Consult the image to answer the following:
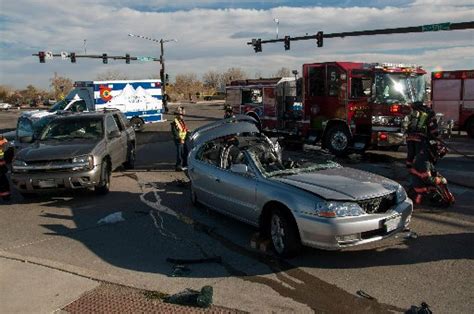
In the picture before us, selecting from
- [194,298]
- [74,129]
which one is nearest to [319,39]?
[74,129]

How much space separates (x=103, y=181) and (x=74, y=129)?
5.58 feet

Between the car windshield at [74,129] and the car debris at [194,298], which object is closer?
the car debris at [194,298]

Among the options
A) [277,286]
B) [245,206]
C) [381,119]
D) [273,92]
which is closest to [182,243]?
[245,206]

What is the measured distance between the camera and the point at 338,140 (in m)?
14.9

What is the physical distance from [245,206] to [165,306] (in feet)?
7.36

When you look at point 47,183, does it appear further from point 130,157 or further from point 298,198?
point 298,198

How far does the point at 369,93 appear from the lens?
14234 mm

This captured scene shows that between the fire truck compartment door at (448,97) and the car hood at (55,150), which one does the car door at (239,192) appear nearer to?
the car hood at (55,150)

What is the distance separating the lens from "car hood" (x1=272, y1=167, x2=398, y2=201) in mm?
5641

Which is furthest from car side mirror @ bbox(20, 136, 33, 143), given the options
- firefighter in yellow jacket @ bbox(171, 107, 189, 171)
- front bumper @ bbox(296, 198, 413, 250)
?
front bumper @ bbox(296, 198, 413, 250)

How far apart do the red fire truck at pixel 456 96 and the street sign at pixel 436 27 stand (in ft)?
8.97

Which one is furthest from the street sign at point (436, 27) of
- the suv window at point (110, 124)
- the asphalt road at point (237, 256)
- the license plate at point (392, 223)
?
the license plate at point (392, 223)

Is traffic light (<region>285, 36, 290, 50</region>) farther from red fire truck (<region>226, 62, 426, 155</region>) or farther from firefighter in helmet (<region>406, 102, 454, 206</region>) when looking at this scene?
firefighter in helmet (<region>406, 102, 454, 206</region>)

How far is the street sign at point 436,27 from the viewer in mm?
22391
